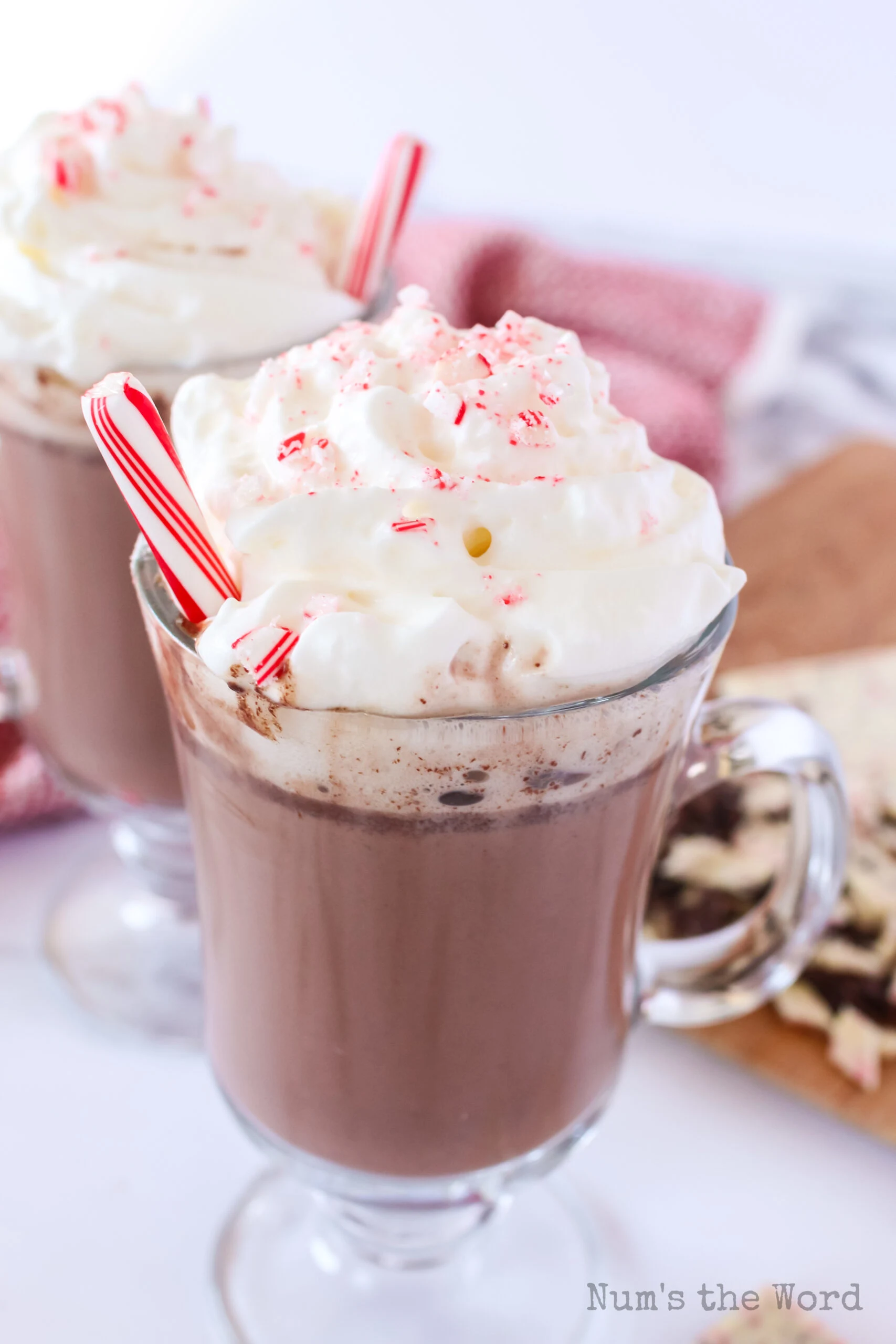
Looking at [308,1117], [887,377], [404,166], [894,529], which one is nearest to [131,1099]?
[308,1117]

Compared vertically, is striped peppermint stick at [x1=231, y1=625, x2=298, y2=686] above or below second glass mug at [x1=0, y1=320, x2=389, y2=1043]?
above

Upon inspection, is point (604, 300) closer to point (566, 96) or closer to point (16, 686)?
point (566, 96)

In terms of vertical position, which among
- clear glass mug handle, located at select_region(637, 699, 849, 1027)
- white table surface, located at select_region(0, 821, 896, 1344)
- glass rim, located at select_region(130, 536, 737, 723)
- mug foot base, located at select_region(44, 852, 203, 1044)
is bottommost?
mug foot base, located at select_region(44, 852, 203, 1044)

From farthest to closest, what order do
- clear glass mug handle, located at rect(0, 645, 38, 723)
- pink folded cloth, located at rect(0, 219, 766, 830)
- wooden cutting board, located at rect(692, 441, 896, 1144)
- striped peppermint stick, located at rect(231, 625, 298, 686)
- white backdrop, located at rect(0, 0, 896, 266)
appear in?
white backdrop, located at rect(0, 0, 896, 266)
pink folded cloth, located at rect(0, 219, 766, 830)
wooden cutting board, located at rect(692, 441, 896, 1144)
clear glass mug handle, located at rect(0, 645, 38, 723)
striped peppermint stick, located at rect(231, 625, 298, 686)

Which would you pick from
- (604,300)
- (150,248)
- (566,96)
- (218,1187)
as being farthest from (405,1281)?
(566,96)

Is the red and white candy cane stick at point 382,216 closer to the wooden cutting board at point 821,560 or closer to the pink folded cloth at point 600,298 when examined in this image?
the wooden cutting board at point 821,560

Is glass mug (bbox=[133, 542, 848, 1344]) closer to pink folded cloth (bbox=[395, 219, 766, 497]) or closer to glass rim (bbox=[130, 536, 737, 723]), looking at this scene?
glass rim (bbox=[130, 536, 737, 723])

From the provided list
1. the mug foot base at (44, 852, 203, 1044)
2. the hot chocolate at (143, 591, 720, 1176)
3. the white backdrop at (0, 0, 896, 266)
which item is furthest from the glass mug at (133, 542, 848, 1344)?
the white backdrop at (0, 0, 896, 266)

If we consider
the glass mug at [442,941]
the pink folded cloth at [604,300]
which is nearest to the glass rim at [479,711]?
the glass mug at [442,941]
